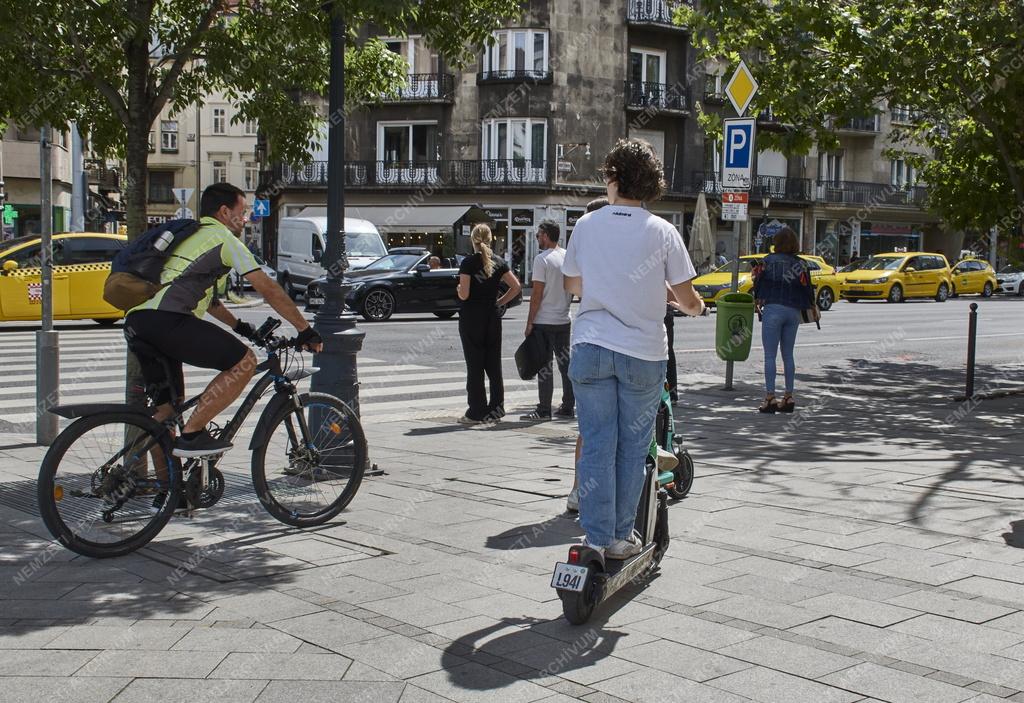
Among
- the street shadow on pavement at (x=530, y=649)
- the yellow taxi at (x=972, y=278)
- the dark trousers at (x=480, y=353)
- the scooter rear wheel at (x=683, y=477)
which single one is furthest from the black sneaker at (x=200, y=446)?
the yellow taxi at (x=972, y=278)

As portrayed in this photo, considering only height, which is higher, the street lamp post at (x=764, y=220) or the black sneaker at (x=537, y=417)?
the street lamp post at (x=764, y=220)

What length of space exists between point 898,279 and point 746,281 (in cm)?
1044

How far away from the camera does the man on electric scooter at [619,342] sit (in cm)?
475

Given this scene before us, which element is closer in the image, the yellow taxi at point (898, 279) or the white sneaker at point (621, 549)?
the white sneaker at point (621, 549)

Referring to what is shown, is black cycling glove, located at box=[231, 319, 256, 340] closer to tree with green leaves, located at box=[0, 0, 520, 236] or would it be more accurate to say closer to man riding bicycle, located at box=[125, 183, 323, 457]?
man riding bicycle, located at box=[125, 183, 323, 457]

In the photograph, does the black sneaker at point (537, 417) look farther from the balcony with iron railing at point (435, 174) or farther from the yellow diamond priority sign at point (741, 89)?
the balcony with iron railing at point (435, 174)

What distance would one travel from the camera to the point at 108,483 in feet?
19.1

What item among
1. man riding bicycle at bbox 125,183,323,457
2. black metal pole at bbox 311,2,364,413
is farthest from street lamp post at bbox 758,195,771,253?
man riding bicycle at bbox 125,183,323,457

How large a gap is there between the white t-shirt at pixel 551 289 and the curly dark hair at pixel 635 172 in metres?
5.43

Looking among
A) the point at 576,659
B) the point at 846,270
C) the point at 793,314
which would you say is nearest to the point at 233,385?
the point at 576,659

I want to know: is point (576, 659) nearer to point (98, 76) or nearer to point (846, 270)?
point (98, 76)

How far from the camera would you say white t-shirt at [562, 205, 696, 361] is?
15.6 feet

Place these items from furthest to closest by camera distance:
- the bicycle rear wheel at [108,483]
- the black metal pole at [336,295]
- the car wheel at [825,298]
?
the car wheel at [825,298] < the black metal pole at [336,295] < the bicycle rear wheel at [108,483]

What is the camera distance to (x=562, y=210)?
4578 centimetres
